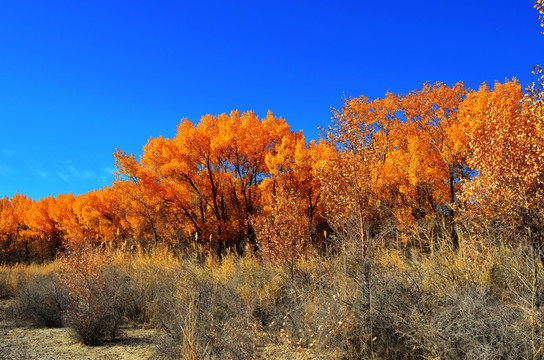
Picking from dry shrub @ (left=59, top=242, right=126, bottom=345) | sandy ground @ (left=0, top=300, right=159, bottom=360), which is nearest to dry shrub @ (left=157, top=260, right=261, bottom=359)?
sandy ground @ (left=0, top=300, right=159, bottom=360)

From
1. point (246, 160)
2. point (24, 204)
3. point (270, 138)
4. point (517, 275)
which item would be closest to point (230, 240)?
point (246, 160)

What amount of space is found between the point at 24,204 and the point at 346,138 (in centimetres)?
7958

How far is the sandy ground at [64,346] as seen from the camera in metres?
8.05

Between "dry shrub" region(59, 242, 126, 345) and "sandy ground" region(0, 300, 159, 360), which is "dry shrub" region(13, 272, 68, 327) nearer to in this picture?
"sandy ground" region(0, 300, 159, 360)

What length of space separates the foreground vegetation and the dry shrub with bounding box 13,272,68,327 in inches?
1.7

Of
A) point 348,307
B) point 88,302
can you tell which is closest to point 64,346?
point 88,302

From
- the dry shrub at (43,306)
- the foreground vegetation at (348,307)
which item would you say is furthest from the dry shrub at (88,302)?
the dry shrub at (43,306)

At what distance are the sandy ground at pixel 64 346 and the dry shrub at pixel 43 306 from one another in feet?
1.66

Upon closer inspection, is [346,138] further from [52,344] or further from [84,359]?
[52,344]

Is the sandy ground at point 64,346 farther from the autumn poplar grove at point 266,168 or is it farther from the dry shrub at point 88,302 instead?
the autumn poplar grove at point 266,168

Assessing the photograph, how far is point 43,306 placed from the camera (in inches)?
462

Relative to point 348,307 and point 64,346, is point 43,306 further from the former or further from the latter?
point 348,307

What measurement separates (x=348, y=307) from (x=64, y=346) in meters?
6.69

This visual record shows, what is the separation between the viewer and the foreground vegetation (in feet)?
18.4
